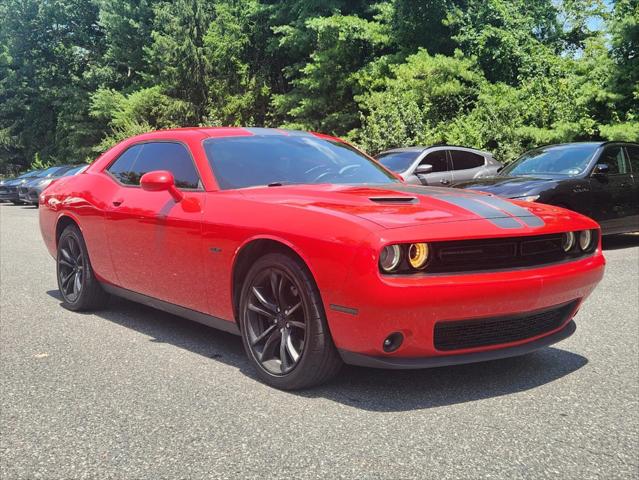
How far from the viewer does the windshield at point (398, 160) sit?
11.9 meters

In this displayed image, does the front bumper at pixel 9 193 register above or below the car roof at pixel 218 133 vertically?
below

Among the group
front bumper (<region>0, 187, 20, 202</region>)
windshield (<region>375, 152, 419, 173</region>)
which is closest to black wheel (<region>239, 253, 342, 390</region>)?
windshield (<region>375, 152, 419, 173</region>)

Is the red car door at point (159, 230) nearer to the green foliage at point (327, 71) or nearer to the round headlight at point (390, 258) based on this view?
the round headlight at point (390, 258)

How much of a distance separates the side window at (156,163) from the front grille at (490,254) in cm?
182

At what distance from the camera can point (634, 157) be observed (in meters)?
10.1

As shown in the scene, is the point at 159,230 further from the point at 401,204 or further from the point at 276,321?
the point at 401,204

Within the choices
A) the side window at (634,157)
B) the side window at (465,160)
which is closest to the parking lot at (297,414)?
the side window at (634,157)

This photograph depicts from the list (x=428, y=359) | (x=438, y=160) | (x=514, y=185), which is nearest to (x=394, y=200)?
(x=428, y=359)

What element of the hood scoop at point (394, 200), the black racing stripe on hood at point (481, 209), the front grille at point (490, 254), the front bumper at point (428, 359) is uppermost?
the hood scoop at point (394, 200)

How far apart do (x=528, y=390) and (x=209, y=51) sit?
38.3 meters

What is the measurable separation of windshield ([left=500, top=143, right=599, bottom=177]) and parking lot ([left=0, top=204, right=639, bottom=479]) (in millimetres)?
4843

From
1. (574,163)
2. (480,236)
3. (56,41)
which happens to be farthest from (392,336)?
(56,41)

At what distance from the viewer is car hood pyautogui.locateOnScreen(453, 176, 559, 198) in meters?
8.52

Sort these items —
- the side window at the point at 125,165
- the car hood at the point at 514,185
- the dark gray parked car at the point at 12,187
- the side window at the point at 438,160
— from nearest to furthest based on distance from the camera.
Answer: the side window at the point at 125,165 → the car hood at the point at 514,185 → the side window at the point at 438,160 → the dark gray parked car at the point at 12,187
